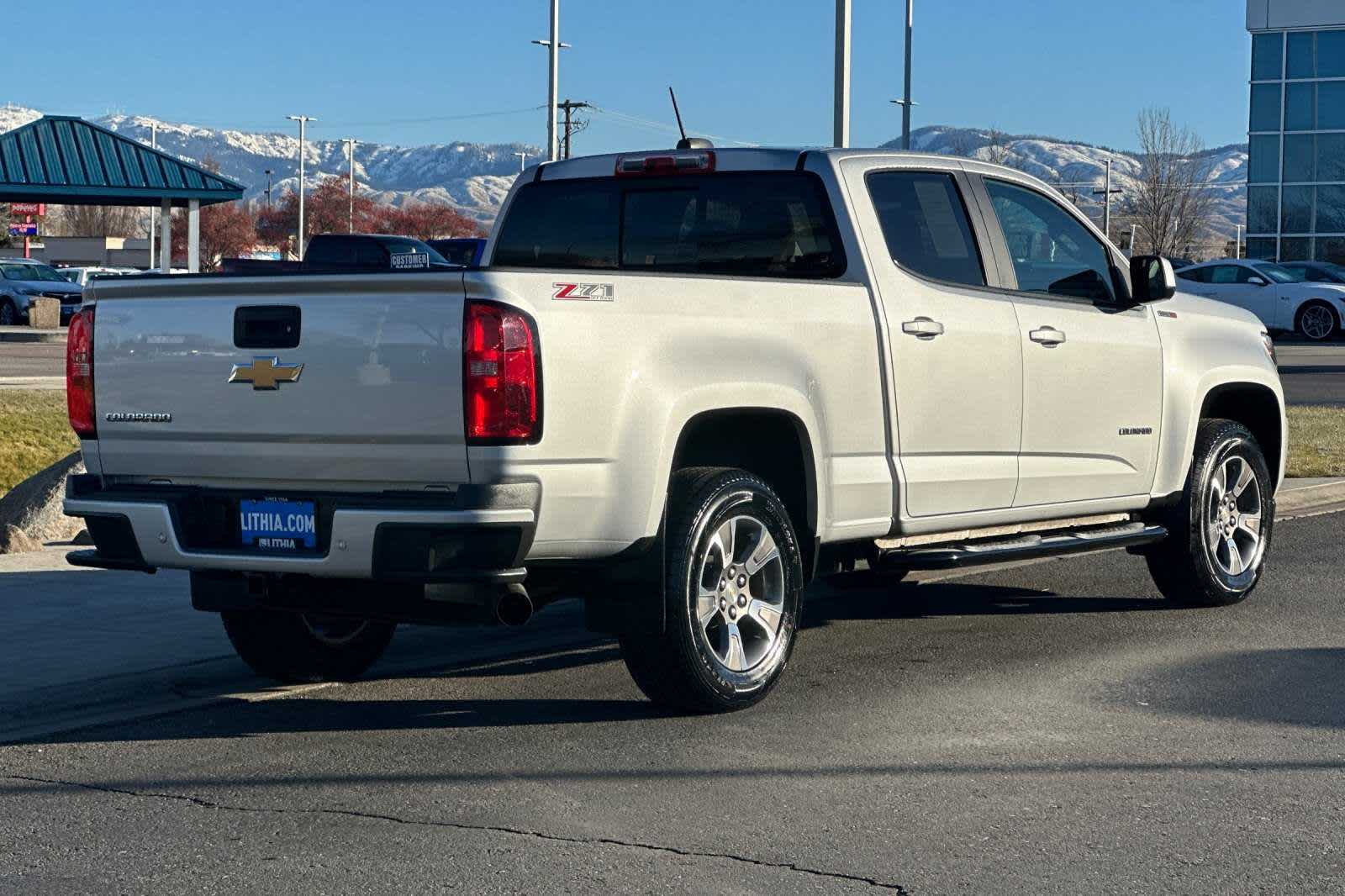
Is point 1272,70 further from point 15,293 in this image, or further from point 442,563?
point 442,563

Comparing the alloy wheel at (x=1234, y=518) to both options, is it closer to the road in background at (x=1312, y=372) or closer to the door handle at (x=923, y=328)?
the door handle at (x=923, y=328)

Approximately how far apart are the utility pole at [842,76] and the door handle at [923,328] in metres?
12.1

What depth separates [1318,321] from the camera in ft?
125

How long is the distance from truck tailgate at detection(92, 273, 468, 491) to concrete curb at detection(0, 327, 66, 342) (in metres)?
32.1

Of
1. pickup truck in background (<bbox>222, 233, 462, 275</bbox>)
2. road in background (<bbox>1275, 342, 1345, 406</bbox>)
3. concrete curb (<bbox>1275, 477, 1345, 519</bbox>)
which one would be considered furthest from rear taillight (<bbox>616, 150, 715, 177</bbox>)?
road in background (<bbox>1275, 342, 1345, 406</bbox>)

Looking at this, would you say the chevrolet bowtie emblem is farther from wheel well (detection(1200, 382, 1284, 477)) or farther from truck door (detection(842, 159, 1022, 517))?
wheel well (detection(1200, 382, 1284, 477))

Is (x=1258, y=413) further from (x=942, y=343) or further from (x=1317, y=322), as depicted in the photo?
(x=1317, y=322)

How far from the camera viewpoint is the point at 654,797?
18.9 ft

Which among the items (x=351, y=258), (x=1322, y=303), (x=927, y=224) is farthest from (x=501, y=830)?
(x=1322, y=303)

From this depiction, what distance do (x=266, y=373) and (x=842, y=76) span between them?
14.3 m

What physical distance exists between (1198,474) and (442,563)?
4716 mm

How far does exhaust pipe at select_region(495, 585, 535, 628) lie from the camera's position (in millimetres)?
6262

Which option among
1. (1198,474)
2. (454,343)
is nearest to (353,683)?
(454,343)

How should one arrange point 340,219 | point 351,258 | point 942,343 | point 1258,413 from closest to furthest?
point 942,343
point 1258,413
point 351,258
point 340,219
